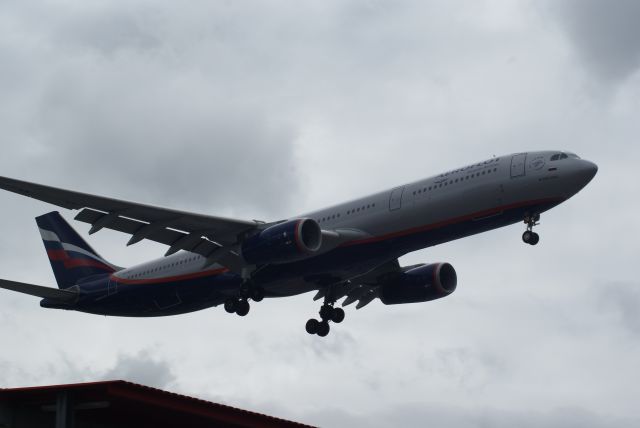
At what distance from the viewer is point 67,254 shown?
54.3 metres

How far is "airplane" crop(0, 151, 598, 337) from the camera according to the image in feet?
130

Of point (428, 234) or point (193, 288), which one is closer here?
point (428, 234)

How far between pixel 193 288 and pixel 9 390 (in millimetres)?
23804

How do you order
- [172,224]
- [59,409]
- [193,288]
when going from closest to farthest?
[59,409] < [172,224] < [193,288]

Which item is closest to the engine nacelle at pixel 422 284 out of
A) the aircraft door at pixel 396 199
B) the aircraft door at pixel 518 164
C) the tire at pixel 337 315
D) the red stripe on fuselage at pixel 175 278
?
the tire at pixel 337 315

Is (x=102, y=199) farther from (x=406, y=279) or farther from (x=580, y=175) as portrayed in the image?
(x=580, y=175)

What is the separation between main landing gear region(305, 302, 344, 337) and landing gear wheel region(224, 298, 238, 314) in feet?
17.9

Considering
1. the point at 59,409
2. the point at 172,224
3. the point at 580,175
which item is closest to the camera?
the point at 59,409

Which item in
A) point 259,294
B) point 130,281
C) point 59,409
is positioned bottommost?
point 59,409

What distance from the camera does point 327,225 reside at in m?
43.6

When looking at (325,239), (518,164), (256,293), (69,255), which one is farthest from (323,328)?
(69,255)

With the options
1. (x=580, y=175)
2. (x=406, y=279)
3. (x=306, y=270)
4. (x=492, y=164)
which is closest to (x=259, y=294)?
(x=306, y=270)

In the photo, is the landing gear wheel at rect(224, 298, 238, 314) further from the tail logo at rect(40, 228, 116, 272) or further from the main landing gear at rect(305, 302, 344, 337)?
the tail logo at rect(40, 228, 116, 272)

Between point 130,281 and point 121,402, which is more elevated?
point 130,281
